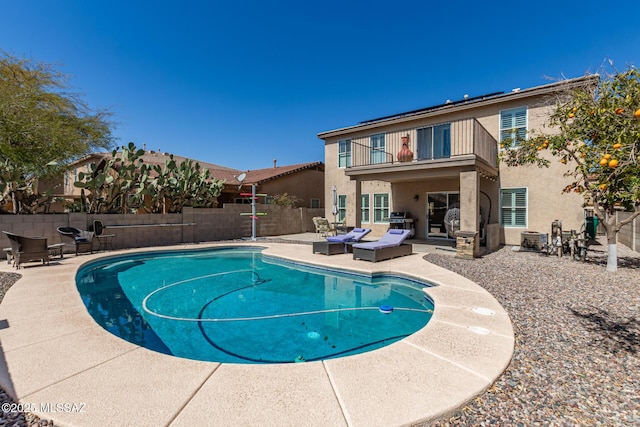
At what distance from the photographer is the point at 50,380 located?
2.77 metres

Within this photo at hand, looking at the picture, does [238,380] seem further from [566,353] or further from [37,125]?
[37,125]

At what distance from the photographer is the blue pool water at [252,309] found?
4457mm

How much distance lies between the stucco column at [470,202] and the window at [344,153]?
858cm

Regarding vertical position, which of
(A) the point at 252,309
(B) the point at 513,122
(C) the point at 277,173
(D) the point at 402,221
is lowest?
(A) the point at 252,309

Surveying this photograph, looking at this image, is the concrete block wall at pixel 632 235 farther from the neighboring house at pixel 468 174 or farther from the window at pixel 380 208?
the window at pixel 380 208

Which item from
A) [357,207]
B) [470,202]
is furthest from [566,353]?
[357,207]

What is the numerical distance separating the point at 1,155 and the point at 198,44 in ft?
31.6

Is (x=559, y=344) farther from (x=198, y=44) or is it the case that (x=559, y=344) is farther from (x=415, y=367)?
(x=198, y=44)

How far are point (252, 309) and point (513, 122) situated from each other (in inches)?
511

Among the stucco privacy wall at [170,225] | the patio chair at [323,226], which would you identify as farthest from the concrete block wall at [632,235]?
the stucco privacy wall at [170,225]

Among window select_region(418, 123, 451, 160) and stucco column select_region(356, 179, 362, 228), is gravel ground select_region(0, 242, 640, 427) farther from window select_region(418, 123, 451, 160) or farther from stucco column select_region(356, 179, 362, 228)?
window select_region(418, 123, 451, 160)

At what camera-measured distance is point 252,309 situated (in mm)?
6043

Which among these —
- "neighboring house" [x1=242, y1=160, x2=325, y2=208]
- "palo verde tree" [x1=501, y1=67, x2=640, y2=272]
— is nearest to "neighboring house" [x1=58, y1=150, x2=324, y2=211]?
"neighboring house" [x1=242, y1=160, x2=325, y2=208]

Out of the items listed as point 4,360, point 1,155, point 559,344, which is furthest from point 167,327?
point 1,155
